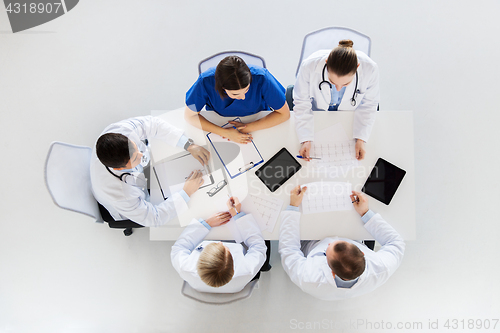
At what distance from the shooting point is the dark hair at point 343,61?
124 cm

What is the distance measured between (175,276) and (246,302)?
0.57 metres

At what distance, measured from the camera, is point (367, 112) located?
1448 mm

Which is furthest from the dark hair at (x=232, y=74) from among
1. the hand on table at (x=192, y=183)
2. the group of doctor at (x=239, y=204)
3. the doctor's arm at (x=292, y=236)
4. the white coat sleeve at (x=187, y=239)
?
the white coat sleeve at (x=187, y=239)

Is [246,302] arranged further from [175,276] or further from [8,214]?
[8,214]

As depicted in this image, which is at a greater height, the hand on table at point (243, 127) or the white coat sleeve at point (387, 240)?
the hand on table at point (243, 127)

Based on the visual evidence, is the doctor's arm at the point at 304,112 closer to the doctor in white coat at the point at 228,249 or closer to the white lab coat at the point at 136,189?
the doctor in white coat at the point at 228,249

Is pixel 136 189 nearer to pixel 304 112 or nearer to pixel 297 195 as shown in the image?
pixel 297 195

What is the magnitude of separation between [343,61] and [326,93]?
11.5 inches

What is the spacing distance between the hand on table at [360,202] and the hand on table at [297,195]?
0.26 meters

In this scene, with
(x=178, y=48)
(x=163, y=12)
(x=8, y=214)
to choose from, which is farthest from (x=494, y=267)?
Result: (x=8, y=214)

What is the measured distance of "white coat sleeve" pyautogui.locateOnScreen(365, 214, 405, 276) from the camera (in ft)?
4.63

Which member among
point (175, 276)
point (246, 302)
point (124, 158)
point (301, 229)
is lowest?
point (246, 302)

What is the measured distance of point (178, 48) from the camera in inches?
89.1

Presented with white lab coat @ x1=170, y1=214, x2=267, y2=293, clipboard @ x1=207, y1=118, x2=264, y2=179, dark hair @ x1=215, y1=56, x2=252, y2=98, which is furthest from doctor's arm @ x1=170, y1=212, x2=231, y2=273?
dark hair @ x1=215, y1=56, x2=252, y2=98
